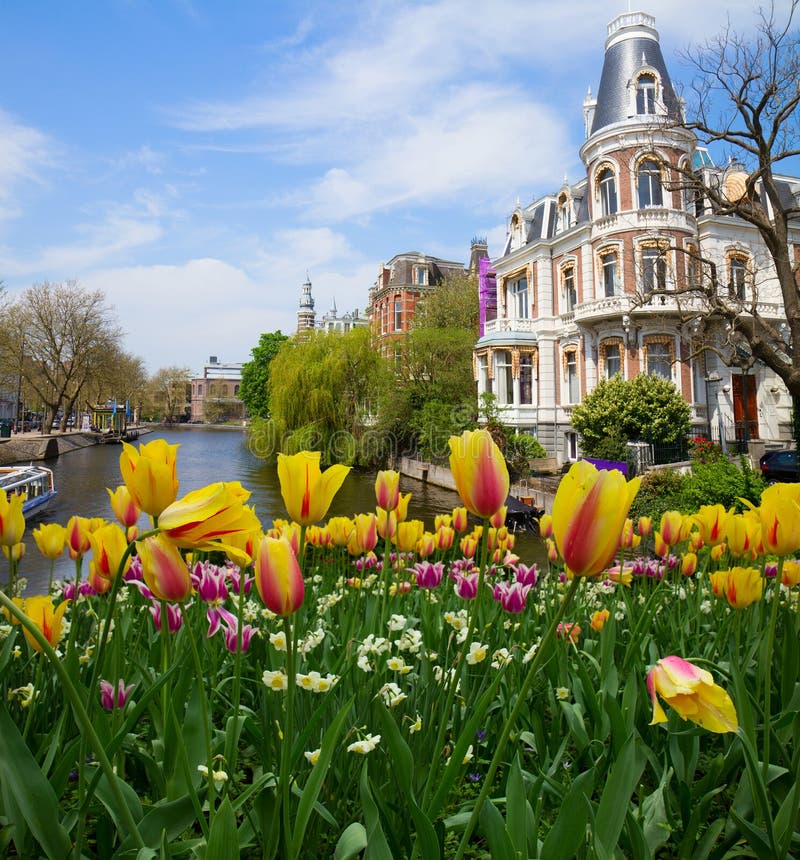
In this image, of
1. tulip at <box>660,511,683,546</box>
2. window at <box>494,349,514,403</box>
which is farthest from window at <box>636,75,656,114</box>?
tulip at <box>660,511,683,546</box>

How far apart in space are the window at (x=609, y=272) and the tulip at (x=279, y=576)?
68.6 feet

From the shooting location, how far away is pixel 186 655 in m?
1.53

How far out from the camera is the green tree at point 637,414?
674 inches

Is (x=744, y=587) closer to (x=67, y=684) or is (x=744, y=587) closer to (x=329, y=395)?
(x=67, y=684)

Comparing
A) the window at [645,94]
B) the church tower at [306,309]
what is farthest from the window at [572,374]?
the church tower at [306,309]

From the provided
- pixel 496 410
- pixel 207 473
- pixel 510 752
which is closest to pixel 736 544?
pixel 510 752

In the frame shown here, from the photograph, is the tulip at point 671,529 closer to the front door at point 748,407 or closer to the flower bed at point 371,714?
the flower bed at point 371,714

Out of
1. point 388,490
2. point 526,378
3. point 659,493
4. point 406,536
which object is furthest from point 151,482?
point 526,378

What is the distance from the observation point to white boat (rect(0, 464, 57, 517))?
13383 mm

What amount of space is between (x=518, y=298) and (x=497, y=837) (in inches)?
993

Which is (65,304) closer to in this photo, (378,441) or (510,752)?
(378,441)

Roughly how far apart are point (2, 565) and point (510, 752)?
30.2 feet

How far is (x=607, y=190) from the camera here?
67.2 ft

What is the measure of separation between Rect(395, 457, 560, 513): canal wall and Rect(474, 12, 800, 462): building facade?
364 centimetres
